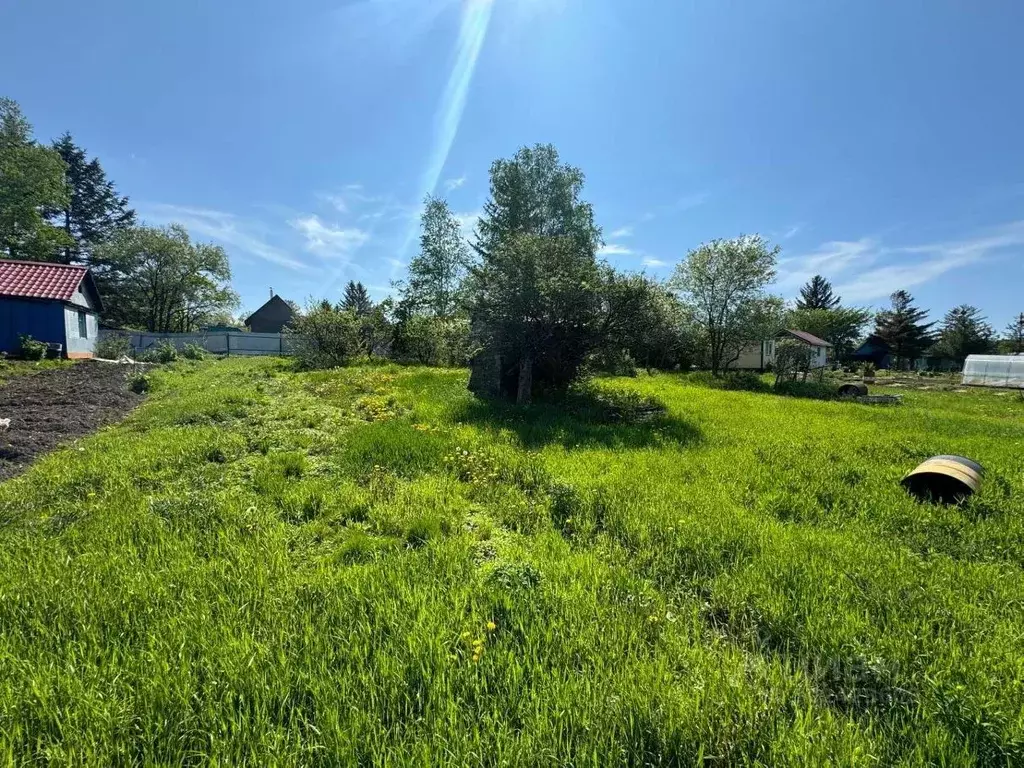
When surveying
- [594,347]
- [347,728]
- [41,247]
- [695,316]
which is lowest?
[347,728]

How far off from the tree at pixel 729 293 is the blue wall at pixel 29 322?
98.0ft

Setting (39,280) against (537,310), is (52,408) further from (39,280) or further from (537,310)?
(39,280)

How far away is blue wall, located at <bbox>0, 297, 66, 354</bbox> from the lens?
16781 mm

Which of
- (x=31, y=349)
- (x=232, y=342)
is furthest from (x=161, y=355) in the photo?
(x=232, y=342)

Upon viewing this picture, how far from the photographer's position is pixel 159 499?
172 inches

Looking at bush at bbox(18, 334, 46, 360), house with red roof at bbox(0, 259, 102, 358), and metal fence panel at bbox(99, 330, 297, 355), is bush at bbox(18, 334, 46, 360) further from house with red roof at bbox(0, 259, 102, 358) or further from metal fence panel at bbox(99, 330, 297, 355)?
metal fence panel at bbox(99, 330, 297, 355)

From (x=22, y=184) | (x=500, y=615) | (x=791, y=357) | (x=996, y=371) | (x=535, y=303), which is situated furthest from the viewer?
(x=996, y=371)

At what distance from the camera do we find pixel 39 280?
59.2 ft

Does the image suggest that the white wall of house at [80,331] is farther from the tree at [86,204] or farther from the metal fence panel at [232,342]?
the tree at [86,204]

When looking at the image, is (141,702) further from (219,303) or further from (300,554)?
(219,303)

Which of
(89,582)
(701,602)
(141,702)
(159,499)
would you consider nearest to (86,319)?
(159,499)

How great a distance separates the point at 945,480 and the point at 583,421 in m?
5.47

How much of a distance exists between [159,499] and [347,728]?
3762mm

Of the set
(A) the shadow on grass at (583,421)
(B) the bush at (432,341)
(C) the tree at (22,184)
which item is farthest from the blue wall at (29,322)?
(A) the shadow on grass at (583,421)
